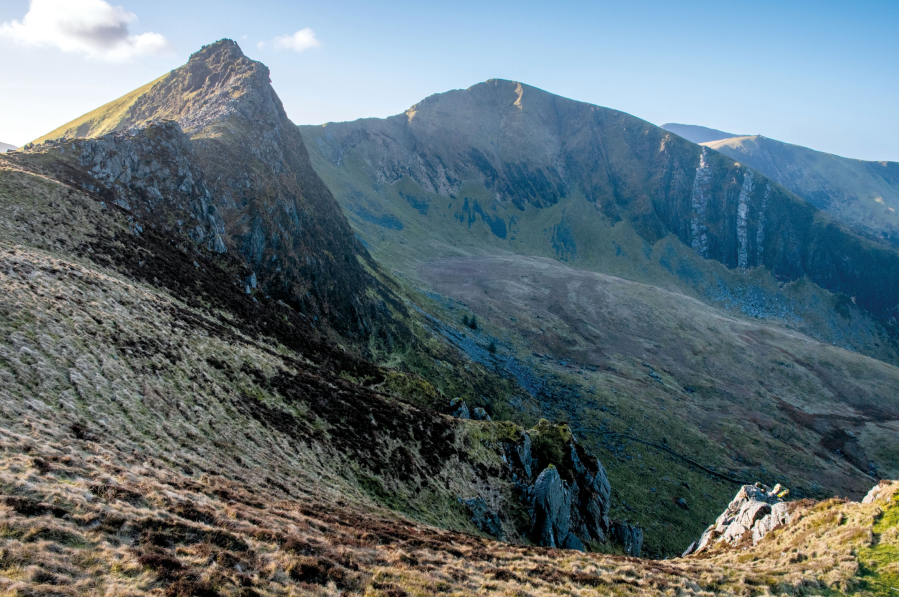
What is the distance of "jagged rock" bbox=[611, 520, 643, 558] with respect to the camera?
4516 centimetres

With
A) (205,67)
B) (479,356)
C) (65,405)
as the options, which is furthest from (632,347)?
(205,67)

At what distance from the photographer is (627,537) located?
149 feet

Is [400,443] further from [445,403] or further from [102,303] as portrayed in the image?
Answer: [102,303]

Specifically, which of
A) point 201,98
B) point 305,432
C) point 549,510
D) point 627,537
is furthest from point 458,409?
point 201,98

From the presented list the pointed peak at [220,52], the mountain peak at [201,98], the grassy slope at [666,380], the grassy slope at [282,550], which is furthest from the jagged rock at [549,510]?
the pointed peak at [220,52]

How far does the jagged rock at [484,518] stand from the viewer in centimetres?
3428

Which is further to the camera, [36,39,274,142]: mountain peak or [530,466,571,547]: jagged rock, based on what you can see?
[36,39,274,142]: mountain peak

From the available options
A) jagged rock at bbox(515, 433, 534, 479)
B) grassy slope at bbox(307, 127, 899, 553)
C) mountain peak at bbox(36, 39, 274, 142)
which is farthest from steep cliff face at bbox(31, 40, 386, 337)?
jagged rock at bbox(515, 433, 534, 479)

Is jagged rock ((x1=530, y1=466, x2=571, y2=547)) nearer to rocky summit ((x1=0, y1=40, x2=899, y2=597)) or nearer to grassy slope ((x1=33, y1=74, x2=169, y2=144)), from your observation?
rocky summit ((x1=0, y1=40, x2=899, y2=597))

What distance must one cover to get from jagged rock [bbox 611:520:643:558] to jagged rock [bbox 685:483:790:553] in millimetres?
15485

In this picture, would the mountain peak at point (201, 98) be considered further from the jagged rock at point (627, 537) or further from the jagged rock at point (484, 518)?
the jagged rock at point (627, 537)

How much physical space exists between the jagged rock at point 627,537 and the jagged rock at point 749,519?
1549 cm

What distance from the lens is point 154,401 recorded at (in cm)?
2328

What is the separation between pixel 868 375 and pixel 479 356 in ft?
388
